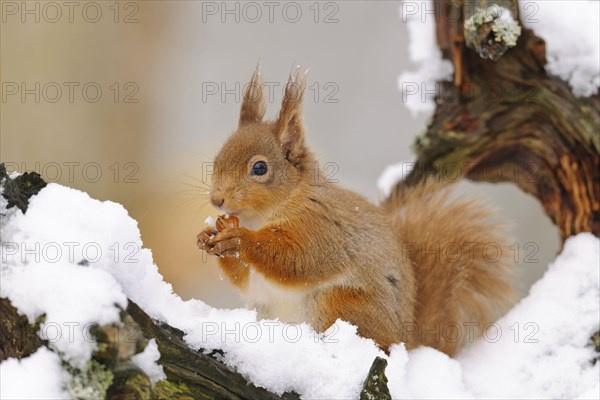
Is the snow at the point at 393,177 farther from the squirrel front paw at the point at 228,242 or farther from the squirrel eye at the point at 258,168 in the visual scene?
the squirrel front paw at the point at 228,242

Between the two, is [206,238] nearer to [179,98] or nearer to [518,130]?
[518,130]

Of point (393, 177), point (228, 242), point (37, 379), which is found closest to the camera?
point (37, 379)

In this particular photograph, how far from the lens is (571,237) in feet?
6.43

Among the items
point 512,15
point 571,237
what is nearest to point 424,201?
point 571,237

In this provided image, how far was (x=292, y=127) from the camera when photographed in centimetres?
178

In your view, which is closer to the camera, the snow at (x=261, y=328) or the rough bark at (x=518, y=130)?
the snow at (x=261, y=328)

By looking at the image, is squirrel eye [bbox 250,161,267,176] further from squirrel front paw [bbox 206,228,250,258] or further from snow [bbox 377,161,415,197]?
snow [bbox 377,161,415,197]

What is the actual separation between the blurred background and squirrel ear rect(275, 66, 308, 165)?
0.72 ft

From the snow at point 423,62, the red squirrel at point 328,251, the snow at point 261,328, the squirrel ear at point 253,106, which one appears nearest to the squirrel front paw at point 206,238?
the red squirrel at point 328,251

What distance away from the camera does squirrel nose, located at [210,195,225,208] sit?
1654 millimetres

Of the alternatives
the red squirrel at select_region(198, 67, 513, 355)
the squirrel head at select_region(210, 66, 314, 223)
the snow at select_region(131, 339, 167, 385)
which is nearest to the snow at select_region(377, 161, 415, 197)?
the red squirrel at select_region(198, 67, 513, 355)

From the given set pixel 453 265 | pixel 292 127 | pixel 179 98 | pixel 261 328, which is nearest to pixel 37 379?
pixel 261 328

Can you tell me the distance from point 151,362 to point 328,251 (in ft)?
2.31

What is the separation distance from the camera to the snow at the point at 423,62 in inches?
83.4
